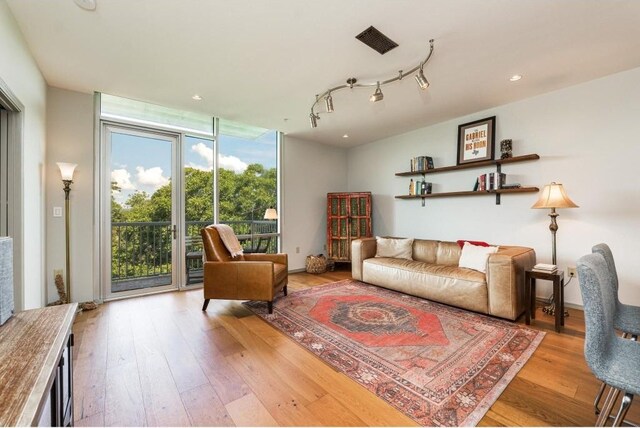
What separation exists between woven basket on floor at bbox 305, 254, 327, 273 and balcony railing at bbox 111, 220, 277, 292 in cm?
183

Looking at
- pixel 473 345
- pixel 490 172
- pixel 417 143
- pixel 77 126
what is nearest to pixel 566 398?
pixel 473 345

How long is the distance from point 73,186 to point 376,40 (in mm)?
3642

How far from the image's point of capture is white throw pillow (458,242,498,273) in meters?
3.09

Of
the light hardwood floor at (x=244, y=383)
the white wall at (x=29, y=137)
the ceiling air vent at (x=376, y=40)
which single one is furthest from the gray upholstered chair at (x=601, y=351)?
the white wall at (x=29, y=137)

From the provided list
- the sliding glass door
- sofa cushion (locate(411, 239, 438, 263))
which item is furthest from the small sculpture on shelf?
the sliding glass door

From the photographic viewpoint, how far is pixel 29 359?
32.6 inches

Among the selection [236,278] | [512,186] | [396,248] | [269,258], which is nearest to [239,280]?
[236,278]

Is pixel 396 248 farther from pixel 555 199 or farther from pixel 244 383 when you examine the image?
pixel 244 383

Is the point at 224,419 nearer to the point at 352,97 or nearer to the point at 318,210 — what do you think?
the point at 352,97

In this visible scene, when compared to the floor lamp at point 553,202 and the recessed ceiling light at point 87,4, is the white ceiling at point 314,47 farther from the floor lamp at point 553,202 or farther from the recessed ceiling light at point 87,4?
the floor lamp at point 553,202

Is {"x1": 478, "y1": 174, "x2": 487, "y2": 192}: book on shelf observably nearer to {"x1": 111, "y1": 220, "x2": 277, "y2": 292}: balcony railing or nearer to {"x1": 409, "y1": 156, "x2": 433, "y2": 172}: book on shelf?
{"x1": 409, "y1": 156, "x2": 433, "y2": 172}: book on shelf

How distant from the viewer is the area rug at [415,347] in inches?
63.5

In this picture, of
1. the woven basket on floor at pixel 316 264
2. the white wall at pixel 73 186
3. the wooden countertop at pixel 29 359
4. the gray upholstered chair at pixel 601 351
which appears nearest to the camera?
the wooden countertop at pixel 29 359

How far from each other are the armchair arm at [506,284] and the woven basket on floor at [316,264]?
2741 millimetres
